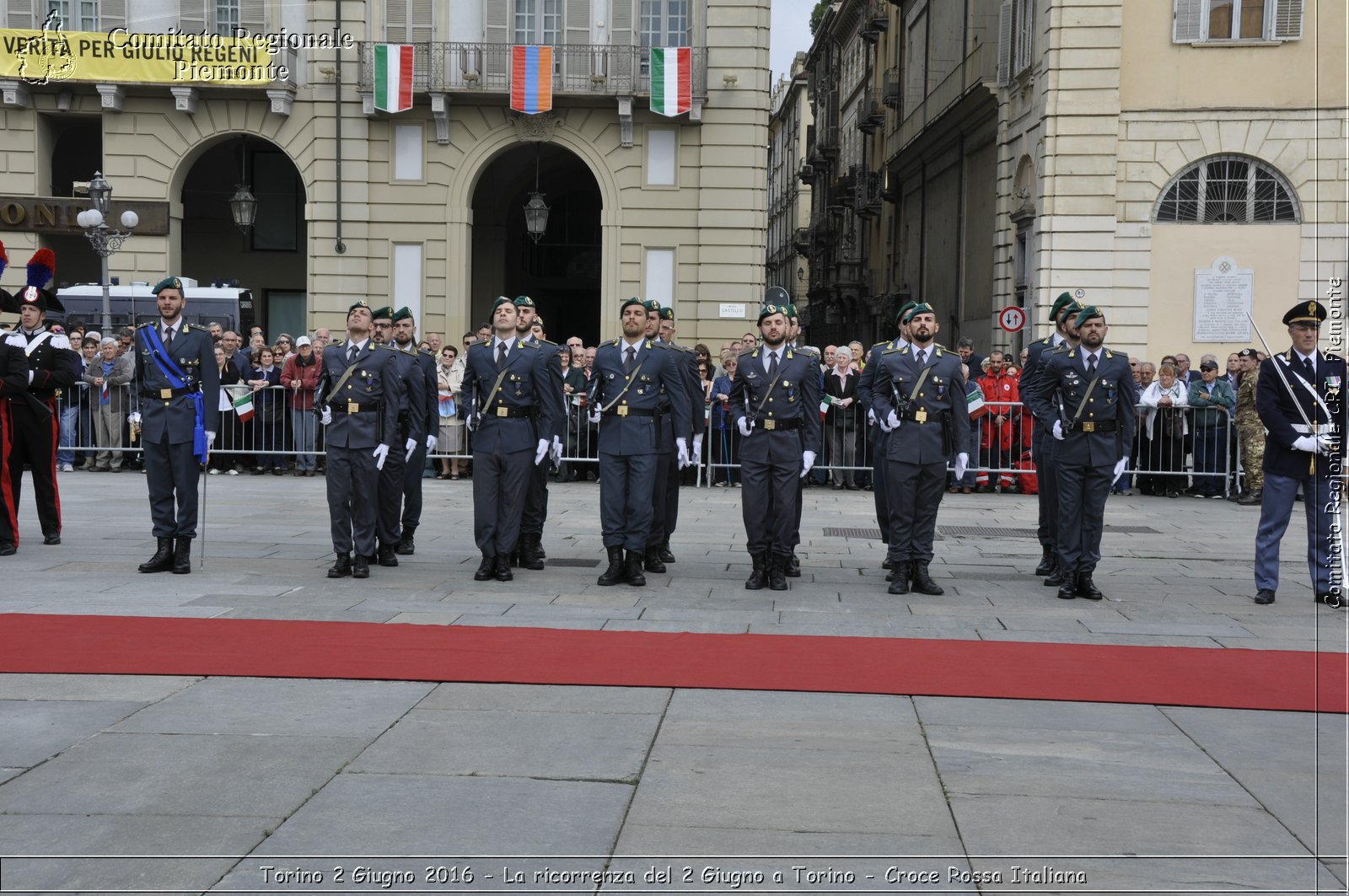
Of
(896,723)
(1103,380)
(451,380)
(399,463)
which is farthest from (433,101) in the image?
(896,723)

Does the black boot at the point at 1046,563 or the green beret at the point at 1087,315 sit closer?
the green beret at the point at 1087,315

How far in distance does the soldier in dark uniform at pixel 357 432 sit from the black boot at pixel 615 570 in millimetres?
1760

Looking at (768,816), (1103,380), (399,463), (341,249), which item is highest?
(341,249)

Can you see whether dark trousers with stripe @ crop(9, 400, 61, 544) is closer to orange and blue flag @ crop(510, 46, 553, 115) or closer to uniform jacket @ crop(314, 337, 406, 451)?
uniform jacket @ crop(314, 337, 406, 451)

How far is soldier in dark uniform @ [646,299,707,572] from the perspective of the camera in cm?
1123

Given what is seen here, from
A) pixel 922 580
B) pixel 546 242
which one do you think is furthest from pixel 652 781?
pixel 546 242

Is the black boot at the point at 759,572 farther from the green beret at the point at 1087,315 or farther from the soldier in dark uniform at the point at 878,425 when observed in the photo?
the green beret at the point at 1087,315

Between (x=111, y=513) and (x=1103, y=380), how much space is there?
31.4 ft

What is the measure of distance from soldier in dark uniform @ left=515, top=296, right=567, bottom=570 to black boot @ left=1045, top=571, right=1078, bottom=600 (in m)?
3.86

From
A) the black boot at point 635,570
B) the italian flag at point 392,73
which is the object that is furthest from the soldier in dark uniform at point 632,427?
the italian flag at point 392,73

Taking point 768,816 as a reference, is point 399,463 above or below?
above

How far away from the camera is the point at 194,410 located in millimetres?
10734

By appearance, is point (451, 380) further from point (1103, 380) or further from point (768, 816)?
point (768, 816)

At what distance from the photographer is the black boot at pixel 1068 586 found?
1034cm
